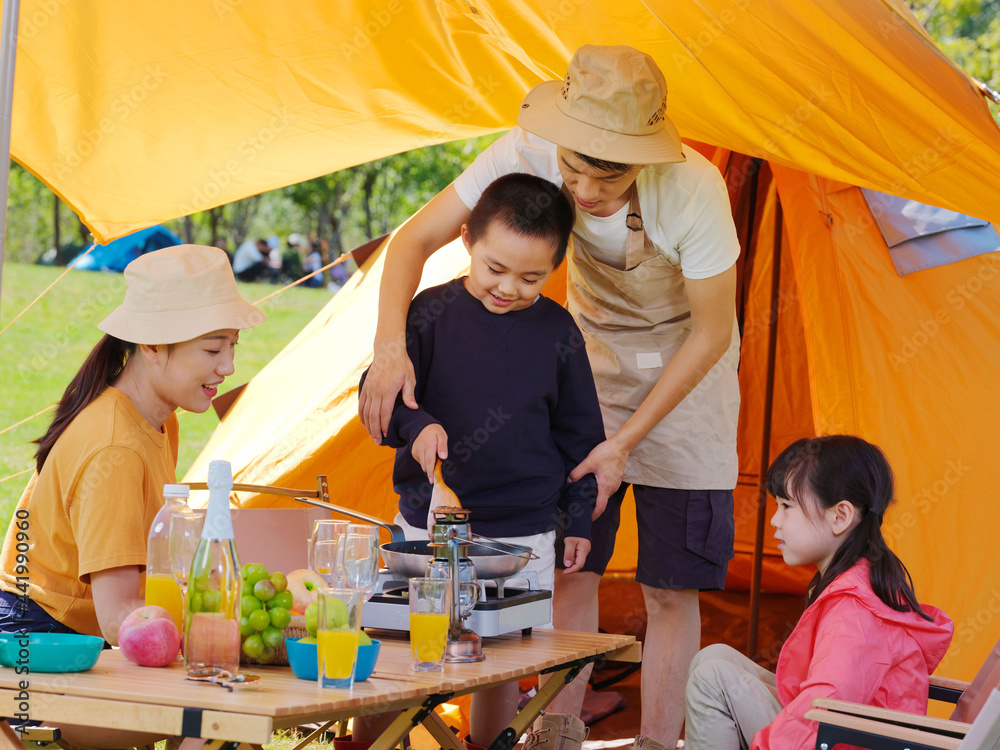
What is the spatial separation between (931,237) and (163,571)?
2.30 meters

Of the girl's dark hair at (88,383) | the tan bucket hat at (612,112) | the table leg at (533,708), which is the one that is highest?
the tan bucket hat at (612,112)

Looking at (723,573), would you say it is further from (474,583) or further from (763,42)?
(763,42)

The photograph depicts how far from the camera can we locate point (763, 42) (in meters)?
2.31

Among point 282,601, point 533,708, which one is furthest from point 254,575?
point 533,708

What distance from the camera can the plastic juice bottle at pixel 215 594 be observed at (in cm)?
146

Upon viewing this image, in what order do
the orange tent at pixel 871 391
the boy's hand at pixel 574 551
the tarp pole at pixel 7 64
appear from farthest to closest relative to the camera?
the orange tent at pixel 871 391 → the boy's hand at pixel 574 551 → the tarp pole at pixel 7 64

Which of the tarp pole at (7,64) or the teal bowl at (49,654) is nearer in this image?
the teal bowl at (49,654)

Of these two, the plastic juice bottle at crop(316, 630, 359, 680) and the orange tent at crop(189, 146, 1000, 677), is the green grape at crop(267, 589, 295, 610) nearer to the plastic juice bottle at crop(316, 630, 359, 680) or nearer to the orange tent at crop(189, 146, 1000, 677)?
the plastic juice bottle at crop(316, 630, 359, 680)

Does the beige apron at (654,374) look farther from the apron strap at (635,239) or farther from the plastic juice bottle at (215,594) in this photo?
the plastic juice bottle at (215,594)

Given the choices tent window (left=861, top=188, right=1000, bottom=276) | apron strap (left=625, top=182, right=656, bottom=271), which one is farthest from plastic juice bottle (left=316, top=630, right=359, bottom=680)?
tent window (left=861, top=188, right=1000, bottom=276)

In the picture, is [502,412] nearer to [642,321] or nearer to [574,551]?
[574,551]

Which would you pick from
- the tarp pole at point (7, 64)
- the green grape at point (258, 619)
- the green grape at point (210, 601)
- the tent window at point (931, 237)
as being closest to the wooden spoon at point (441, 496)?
the green grape at point (258, 619)

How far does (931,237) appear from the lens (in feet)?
10.00

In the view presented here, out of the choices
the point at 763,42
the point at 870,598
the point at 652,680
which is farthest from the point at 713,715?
the point at 763,42
